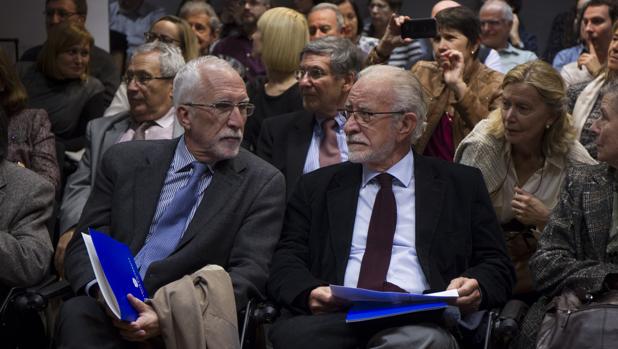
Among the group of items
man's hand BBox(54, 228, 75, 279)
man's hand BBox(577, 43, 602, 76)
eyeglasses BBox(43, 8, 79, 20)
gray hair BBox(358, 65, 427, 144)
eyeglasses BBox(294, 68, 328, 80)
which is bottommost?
man's hand BBox(54, 228, 75, 279)

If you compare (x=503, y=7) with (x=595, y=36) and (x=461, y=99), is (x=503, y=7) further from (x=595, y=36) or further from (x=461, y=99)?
(x=461, y=99)

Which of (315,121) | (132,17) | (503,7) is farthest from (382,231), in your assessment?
(132,17)

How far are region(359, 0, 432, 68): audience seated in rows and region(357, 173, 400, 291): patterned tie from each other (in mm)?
2159

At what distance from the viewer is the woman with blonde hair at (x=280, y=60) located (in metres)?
6.41

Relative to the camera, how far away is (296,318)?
14.2ft

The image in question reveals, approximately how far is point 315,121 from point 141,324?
1908 mm

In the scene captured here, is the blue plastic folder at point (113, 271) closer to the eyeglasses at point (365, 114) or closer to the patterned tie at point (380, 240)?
the patterned tie at point (380, 240)

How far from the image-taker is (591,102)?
5.80 metres

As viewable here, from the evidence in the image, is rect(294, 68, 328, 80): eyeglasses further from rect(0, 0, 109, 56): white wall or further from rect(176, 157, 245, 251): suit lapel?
rect(0, 0, 109, 56): white wall

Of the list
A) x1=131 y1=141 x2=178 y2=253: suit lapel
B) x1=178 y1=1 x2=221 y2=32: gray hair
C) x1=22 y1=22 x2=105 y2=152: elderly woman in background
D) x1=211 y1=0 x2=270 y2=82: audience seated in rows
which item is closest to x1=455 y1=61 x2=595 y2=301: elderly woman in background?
x1=131 y1=141 x2=178 y2=253: suit lapel

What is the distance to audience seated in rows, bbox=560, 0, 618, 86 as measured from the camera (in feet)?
22.2

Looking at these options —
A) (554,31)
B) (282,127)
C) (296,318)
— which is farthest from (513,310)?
(554,31)

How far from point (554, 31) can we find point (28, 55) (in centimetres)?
424

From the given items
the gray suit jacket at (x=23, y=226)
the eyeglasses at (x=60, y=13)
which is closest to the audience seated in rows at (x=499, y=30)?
the eyeglasses at (x=60, y=13)
